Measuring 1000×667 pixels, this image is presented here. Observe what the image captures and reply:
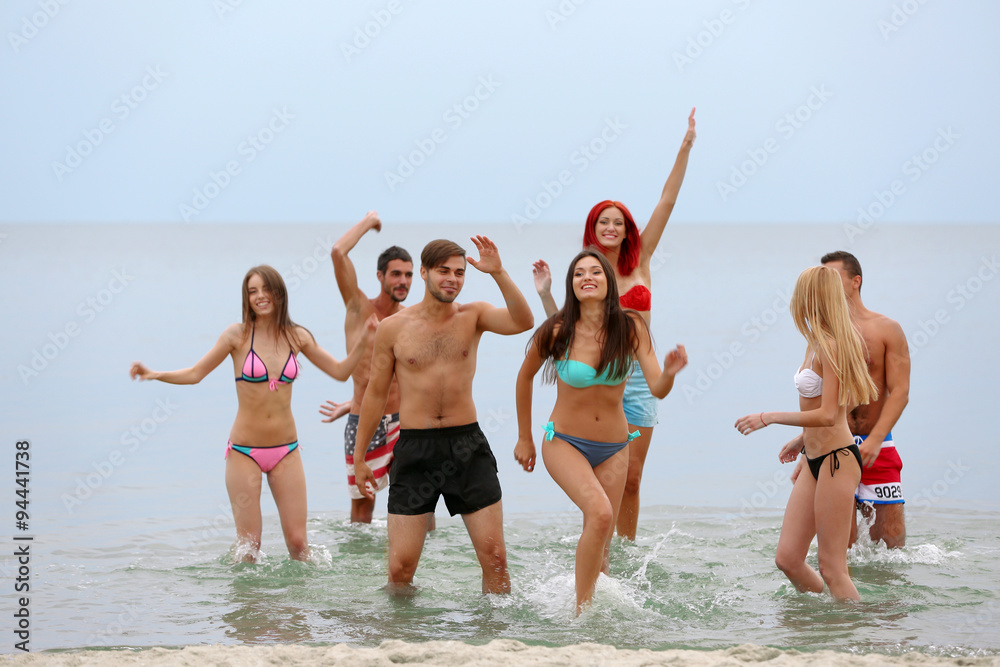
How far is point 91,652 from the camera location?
612 centimetres

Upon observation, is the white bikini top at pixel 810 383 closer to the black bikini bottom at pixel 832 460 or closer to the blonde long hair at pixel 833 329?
the blonde long hair at pixel 833 329

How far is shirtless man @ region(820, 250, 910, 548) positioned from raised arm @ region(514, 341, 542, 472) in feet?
7.59

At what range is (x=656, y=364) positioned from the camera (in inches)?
257

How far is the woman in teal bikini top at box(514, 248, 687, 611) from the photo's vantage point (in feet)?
21.6

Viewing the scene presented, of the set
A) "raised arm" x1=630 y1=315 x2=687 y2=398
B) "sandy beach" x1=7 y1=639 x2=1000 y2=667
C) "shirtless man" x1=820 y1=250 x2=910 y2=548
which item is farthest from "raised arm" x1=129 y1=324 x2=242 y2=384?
"shirtless man" x1=820 y1=250 x2=910 y2=548

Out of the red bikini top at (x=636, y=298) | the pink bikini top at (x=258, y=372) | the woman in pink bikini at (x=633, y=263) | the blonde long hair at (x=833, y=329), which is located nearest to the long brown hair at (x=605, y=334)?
the woman in pink bikini at (x=633, y=263)

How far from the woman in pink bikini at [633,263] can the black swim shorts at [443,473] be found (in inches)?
55.3

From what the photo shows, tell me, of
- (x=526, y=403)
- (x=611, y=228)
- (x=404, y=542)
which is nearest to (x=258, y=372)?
(x=404, y=542)

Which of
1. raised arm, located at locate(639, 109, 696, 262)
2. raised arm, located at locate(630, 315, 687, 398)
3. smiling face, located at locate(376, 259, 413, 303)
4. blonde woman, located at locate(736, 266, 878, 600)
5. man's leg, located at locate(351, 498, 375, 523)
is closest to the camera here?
raised arm, located at locate(630, 315, 687, 398)

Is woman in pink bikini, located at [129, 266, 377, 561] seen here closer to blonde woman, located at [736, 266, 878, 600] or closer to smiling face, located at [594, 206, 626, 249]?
smiling face, located at [594, 206, 626, 249]

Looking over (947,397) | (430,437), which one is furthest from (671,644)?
(947,397)

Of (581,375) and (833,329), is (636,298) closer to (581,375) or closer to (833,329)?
(581,375)

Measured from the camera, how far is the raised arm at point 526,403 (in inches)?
263

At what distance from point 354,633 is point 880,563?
4.44 meters
